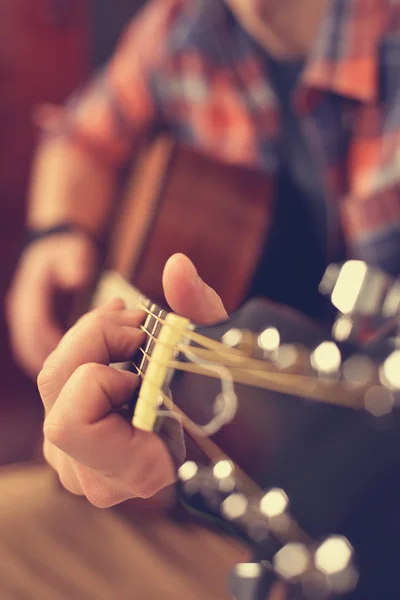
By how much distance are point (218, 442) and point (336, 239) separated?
0.45 meters

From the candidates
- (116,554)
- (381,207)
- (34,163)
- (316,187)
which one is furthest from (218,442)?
(34,163)

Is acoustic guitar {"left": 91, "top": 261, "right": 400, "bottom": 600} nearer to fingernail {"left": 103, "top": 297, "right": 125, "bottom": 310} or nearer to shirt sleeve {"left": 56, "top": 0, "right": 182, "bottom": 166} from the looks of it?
fingernail {"left": 103, "top": 297, "right": 125, "bottom": 310}

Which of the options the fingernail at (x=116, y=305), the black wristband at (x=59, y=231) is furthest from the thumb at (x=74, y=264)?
the fingernail at (x=116, y=305)

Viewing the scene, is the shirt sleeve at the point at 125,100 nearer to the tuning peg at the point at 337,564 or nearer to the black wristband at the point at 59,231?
the black wristband at the point at 59,231

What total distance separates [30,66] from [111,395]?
1076mm

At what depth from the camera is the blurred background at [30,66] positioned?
1128 millimetres

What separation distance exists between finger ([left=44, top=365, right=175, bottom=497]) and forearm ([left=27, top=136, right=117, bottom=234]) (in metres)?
0.68

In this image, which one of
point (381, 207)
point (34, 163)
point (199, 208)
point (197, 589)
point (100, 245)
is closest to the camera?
point (197, 589)

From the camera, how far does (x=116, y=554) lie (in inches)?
19.0

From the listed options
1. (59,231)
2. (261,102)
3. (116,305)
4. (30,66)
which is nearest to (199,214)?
(261,102)

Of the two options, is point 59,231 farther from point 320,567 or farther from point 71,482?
point 320,567

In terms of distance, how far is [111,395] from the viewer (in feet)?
0.93

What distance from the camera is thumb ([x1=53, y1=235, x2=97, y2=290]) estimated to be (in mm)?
823

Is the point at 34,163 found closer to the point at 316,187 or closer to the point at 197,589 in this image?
the point at 316,187
